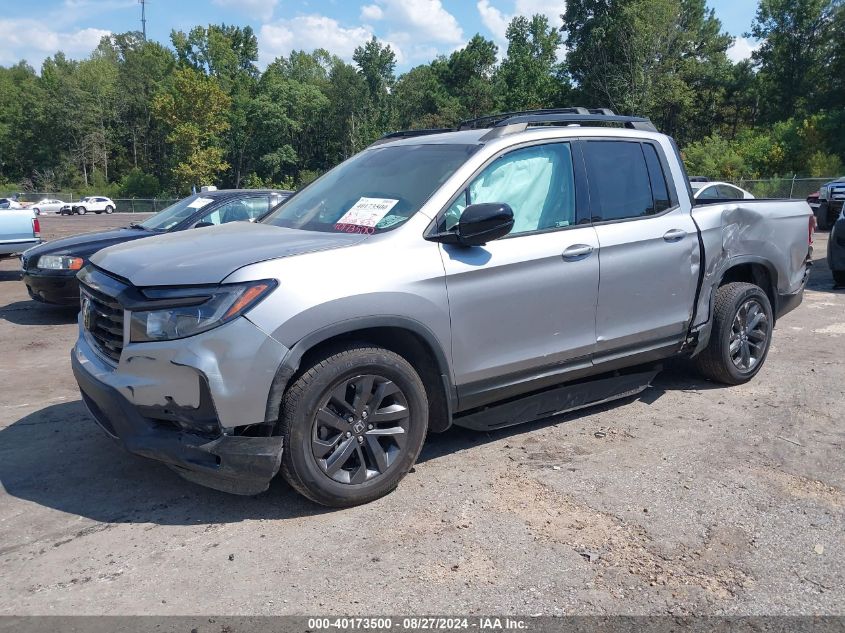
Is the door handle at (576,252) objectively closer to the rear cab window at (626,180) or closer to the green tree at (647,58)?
the rear cab window at (626,180)

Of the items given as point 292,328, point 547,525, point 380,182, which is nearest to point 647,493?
point 547,525

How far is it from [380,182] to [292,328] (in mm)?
1430

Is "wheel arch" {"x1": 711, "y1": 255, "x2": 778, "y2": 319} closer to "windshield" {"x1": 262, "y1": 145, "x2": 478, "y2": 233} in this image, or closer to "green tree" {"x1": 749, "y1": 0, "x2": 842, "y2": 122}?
"windshield" {"x1": 262, "y1": 145, "x2": 478, "y2": 233}

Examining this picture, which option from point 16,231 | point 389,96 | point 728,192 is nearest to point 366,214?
point 16,231

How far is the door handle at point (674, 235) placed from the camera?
4.95 metres

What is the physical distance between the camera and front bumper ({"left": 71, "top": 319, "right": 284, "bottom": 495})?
11.0 feet

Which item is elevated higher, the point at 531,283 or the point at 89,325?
the point at 531,283

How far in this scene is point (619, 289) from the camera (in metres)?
4.67

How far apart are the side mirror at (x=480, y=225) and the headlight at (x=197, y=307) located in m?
1.06

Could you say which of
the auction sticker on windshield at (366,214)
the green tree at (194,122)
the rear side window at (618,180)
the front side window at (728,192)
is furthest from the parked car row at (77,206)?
the rear side window at (618,180)

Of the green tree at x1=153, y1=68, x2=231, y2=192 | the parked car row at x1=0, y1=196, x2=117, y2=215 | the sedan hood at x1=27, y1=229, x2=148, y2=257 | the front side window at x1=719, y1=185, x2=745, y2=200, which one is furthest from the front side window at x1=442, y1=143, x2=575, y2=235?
the green tree at x1=153, y1=68, x2=231, y2=192

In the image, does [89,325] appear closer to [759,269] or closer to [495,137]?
[495,137]

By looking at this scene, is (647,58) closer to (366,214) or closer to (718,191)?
(718,191)

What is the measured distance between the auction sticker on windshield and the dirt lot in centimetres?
146
